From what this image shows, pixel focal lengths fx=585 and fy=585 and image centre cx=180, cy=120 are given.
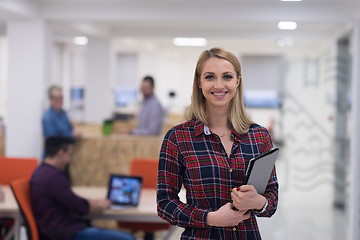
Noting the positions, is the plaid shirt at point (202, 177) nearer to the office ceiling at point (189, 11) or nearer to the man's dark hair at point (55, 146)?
the man's dark hair at point (55, 146)

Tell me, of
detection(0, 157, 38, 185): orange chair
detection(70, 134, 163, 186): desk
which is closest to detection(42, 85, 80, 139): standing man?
detection(70, 134, 163, 186): desk

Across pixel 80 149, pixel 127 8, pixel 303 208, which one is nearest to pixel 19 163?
pixel 80 149

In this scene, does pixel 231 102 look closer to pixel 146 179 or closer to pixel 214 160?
pixel 214 160

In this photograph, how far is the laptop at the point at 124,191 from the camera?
464cm

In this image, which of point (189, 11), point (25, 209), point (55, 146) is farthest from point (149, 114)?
Result: point (25, 209)

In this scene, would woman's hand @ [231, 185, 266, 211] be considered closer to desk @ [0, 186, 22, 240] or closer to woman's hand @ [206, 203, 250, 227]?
woman's hand @ [206, 203, 250, 227]

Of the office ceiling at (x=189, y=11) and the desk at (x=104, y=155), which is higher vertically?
the office ceiling at (x=189, y=11)

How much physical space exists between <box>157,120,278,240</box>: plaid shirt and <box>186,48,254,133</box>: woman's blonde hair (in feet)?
0.12

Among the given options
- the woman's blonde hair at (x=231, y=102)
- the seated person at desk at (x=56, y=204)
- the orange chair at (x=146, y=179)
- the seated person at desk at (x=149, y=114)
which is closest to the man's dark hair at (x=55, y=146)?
the seated person at desk at (x=56, y=204)

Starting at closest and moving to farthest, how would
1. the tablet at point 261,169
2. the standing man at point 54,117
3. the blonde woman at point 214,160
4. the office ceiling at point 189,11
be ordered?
1. the tablet at point 261,169
2. the blonde woman at point 214,160
3. the office ceiling at point 189,11
4. the standing man at point 54,117

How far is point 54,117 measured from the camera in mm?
6895

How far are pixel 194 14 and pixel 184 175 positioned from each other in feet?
15.1

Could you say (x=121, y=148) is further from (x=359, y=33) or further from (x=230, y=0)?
(x=359, y=33)

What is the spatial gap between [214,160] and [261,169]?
0.64ft
